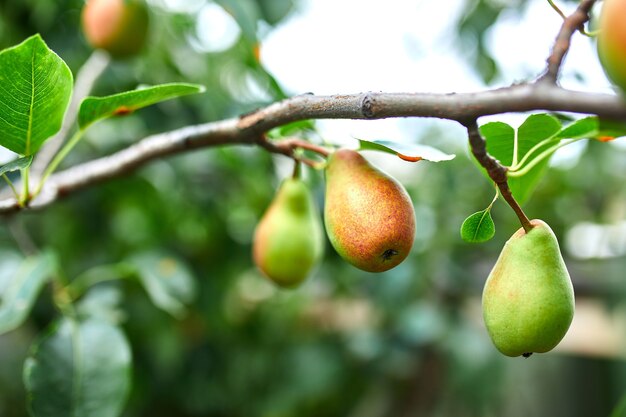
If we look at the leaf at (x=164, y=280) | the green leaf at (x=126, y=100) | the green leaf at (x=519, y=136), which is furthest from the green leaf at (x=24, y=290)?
the green leaf at (x=519, y=136)

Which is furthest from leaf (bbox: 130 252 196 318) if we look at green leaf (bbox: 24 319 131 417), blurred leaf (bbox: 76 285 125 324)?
green leaf (bbox: 24 319 131 417)

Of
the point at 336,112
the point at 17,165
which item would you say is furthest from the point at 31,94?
the point at 336,112

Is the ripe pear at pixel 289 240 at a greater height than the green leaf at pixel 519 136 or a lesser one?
lesser

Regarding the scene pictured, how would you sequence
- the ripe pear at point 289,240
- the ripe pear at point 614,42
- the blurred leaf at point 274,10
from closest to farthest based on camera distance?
the ripe pear at point 614,42 < the ripe pear at point 289,240 < the blurred leaf at point 274,10

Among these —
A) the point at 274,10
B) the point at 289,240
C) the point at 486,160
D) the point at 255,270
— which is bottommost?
the point at 255,270

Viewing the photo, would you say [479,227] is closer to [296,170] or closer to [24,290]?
[296,170]

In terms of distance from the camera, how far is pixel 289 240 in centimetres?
64

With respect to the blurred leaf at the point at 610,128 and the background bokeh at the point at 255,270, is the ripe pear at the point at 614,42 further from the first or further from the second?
the background bokeh at the point at 255,270

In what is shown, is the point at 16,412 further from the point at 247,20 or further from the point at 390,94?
the point at 390,94

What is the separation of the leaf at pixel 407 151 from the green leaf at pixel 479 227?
50mm

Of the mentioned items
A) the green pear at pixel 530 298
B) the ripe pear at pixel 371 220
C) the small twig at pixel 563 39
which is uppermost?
the small twig at pixel 563 39

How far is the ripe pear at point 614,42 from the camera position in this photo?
0.26 meters

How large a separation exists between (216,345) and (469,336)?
64cm

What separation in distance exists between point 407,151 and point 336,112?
7 centimetres
